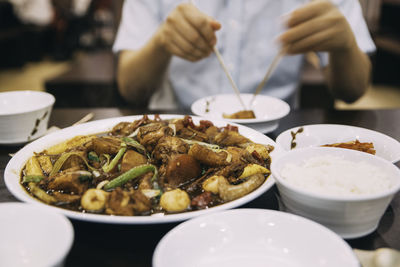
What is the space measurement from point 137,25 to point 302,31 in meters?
1.62

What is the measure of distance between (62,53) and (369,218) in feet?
37.4

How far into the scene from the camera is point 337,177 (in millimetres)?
1209

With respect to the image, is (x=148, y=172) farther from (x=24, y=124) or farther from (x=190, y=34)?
(x=190, y=34)

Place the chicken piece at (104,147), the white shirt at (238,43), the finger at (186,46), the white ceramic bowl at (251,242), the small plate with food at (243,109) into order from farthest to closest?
the white shirt at (238,43)
the finger at (186,46)
the small plate with food at (243,109)
the chicken piece at (104,147)
the white ceramic bowl at (251,242)

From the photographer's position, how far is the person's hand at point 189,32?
2211 mm

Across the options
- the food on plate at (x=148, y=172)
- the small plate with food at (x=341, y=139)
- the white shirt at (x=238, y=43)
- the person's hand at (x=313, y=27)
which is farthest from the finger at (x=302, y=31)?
the white shirt at (x=238, y=43)

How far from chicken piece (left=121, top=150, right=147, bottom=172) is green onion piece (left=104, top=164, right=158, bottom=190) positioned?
0.05 m

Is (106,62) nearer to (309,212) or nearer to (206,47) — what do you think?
(206,47)

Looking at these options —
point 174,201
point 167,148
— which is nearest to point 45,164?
point 167,148

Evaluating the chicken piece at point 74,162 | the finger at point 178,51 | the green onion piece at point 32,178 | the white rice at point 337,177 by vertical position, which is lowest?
the chicken piece at point 74,162

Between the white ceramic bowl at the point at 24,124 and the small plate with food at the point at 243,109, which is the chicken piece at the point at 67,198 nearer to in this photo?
the white ceramic bowl at the point at 24,124

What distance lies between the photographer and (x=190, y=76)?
10.2 ft

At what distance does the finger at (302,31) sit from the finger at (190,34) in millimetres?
505

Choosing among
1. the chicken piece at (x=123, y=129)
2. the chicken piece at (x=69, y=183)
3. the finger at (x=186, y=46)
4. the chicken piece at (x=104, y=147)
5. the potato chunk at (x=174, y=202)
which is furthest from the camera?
the finger at (x=186, y=46)
